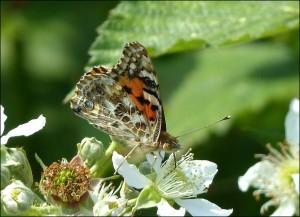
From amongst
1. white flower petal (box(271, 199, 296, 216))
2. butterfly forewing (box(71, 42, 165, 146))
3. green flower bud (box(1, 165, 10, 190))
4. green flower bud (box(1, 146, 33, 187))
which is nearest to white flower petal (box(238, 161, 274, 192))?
white flower petal (box(271, 199, 296, 216))

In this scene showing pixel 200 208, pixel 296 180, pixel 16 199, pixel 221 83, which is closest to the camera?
pixel 16 199

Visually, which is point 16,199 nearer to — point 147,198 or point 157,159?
point 147,198

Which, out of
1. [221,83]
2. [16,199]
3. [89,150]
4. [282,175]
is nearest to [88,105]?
[89,150]

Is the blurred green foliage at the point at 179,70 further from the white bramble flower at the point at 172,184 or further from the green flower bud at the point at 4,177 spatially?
the green flower bud at the point at 4,177

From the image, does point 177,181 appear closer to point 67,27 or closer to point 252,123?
point 252,123

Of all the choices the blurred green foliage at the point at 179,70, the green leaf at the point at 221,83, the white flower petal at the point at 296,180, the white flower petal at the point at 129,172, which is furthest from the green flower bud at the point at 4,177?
the green leaf at the point at 221,83
